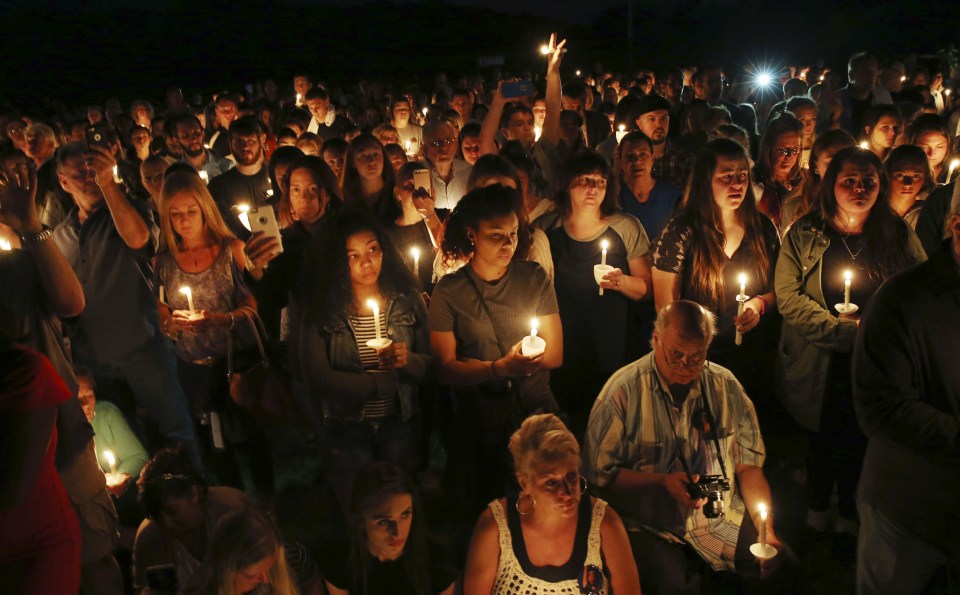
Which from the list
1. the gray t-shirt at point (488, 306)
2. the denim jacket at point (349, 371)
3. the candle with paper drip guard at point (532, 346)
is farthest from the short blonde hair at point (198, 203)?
the candle with paper drip guard at point (532, 346)

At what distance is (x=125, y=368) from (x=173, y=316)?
779 mm

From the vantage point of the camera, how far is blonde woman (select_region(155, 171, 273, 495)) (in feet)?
13.2

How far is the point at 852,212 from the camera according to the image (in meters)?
3.89

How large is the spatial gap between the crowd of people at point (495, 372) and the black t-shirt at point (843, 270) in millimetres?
15

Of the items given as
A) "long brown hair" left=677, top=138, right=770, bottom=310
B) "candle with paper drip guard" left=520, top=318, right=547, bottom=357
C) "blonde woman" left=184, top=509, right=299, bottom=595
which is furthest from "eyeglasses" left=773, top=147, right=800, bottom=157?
"blonde woman" left=184, top=509, right=299, bottom=595

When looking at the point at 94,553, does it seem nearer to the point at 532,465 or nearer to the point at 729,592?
the point at 532,465

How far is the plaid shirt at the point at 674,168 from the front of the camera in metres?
6.22

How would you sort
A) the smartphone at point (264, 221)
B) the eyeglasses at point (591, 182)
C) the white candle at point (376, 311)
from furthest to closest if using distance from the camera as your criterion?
the eyeglasses at point (591, 182) < the smartphone at point (264, 221) < the white candle at point (376, 311)

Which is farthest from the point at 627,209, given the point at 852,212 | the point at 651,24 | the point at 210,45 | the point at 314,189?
the point at 651,24

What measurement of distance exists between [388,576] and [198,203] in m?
2.20

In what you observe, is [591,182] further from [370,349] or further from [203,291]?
[203,291]

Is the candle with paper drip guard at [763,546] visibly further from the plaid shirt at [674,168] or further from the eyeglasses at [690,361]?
the plaid shirt at [674,168]

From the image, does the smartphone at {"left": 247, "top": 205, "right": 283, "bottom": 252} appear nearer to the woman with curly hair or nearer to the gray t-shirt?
the woman with curly hair

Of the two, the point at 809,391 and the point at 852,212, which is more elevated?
the point at 852,212
